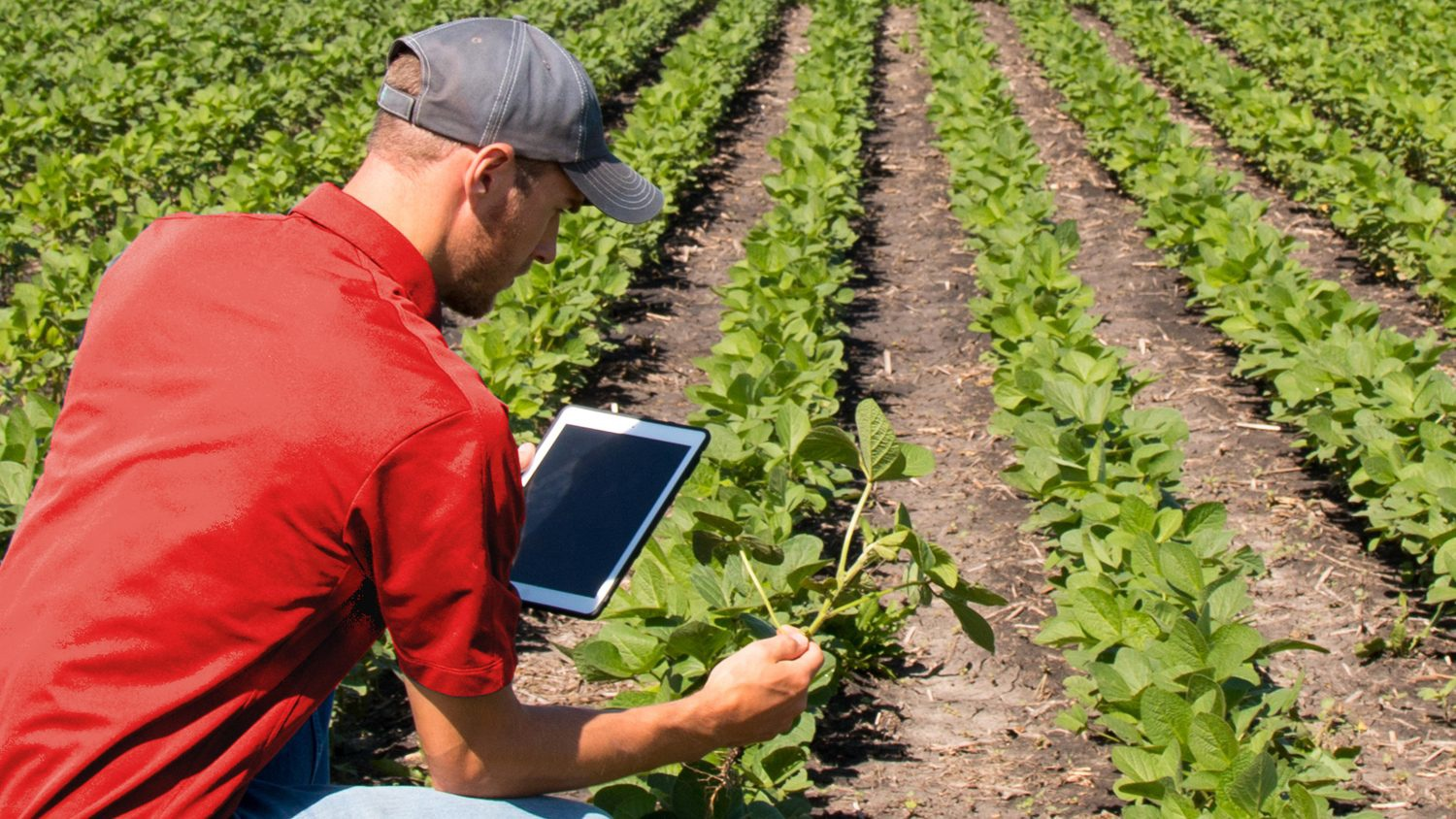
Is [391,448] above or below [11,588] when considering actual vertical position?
above

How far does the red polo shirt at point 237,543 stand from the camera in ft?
4.85

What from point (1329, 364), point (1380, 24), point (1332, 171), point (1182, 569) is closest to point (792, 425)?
point (1182, 569)

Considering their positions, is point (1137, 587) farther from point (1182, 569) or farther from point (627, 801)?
point (627, 801)

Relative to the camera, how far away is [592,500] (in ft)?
6.97

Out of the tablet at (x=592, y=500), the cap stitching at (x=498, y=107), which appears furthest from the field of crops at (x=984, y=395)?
the cap stitching at (x=498, y=107)

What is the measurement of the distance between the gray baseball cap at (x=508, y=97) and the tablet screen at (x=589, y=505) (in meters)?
0.46

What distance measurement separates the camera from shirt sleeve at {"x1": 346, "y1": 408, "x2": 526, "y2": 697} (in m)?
1.48

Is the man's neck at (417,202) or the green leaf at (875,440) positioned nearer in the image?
the man's neck at (417,202)

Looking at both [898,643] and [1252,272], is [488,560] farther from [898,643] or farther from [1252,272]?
[1252,272]

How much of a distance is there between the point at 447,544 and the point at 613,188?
0.62 metres

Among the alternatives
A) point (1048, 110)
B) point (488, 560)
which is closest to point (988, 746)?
point (488, 560)

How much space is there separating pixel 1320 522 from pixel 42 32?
11.0m

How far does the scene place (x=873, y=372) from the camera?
236 inches

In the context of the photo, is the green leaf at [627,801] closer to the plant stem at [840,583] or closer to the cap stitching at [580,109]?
the plant stem at [840,583]
